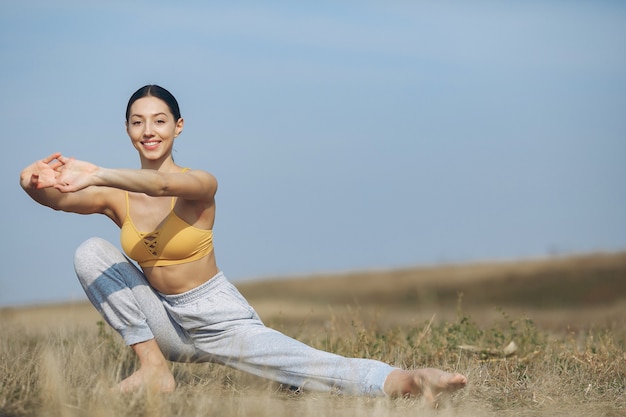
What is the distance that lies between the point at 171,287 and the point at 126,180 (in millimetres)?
900

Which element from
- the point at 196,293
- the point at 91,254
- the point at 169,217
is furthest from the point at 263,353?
the point at 91,254

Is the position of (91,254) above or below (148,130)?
below

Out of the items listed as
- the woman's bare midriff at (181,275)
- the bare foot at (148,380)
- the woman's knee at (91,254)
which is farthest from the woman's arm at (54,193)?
the bare foot at (148,380)

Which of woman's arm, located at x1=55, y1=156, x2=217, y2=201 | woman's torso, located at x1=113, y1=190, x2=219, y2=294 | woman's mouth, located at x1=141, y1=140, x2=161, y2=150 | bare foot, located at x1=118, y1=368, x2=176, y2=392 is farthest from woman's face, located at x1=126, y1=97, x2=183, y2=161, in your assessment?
bare foot, located at x1=118, y1=368, x2=176, y2=392

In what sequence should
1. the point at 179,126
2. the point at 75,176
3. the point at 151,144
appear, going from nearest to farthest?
the point at 75,176 < the point at 151,144 < the point at 179,126

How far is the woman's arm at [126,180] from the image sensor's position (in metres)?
4.25

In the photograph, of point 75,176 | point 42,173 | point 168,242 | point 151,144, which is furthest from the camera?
point 151,144

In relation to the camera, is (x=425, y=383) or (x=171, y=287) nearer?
(x=425, y=383)

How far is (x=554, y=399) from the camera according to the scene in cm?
505

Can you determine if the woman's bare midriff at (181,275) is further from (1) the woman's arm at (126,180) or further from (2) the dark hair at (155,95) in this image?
(2) the dark hair at (155,95)

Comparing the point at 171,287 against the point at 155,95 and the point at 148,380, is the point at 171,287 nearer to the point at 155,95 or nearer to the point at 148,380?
the point at 148,380

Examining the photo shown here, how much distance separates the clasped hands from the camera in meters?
4.25

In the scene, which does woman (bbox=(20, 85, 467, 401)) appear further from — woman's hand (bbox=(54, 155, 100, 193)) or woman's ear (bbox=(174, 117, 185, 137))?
woman's hand (bbox=(54, 155, 100, 193))

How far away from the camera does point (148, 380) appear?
4602 mm
